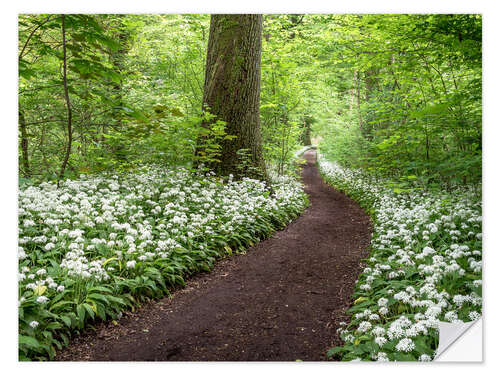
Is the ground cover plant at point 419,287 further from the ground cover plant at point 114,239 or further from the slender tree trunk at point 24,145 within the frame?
the slender tree trunk at point 24,145

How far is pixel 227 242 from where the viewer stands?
4922 millimetres

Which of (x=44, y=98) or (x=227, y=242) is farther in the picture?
(x=227, y=242)

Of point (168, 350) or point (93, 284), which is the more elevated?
point (93, 284)

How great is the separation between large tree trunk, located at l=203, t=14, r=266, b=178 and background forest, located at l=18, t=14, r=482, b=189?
44 centimetres

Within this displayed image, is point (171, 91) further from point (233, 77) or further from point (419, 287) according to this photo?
point (419, 287)

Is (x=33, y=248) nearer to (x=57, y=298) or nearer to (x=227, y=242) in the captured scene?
(x=57, y=298)

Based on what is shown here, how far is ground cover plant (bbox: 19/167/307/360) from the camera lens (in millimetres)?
2674

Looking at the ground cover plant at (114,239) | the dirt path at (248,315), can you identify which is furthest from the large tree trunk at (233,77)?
the dirt path at (248,315)

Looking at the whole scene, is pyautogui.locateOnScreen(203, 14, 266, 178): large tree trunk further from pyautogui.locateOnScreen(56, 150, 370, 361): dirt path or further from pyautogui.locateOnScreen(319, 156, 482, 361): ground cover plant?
pyautogui.locateOnScreen(319, 156, 482, 361): ground cover plant

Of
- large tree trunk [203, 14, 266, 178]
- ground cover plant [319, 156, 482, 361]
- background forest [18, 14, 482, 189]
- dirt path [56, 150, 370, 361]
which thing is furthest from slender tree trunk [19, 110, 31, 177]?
ground cover plant [319, 156, 482, 361]

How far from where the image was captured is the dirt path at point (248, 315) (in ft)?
8.68

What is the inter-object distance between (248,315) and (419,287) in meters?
1.72
